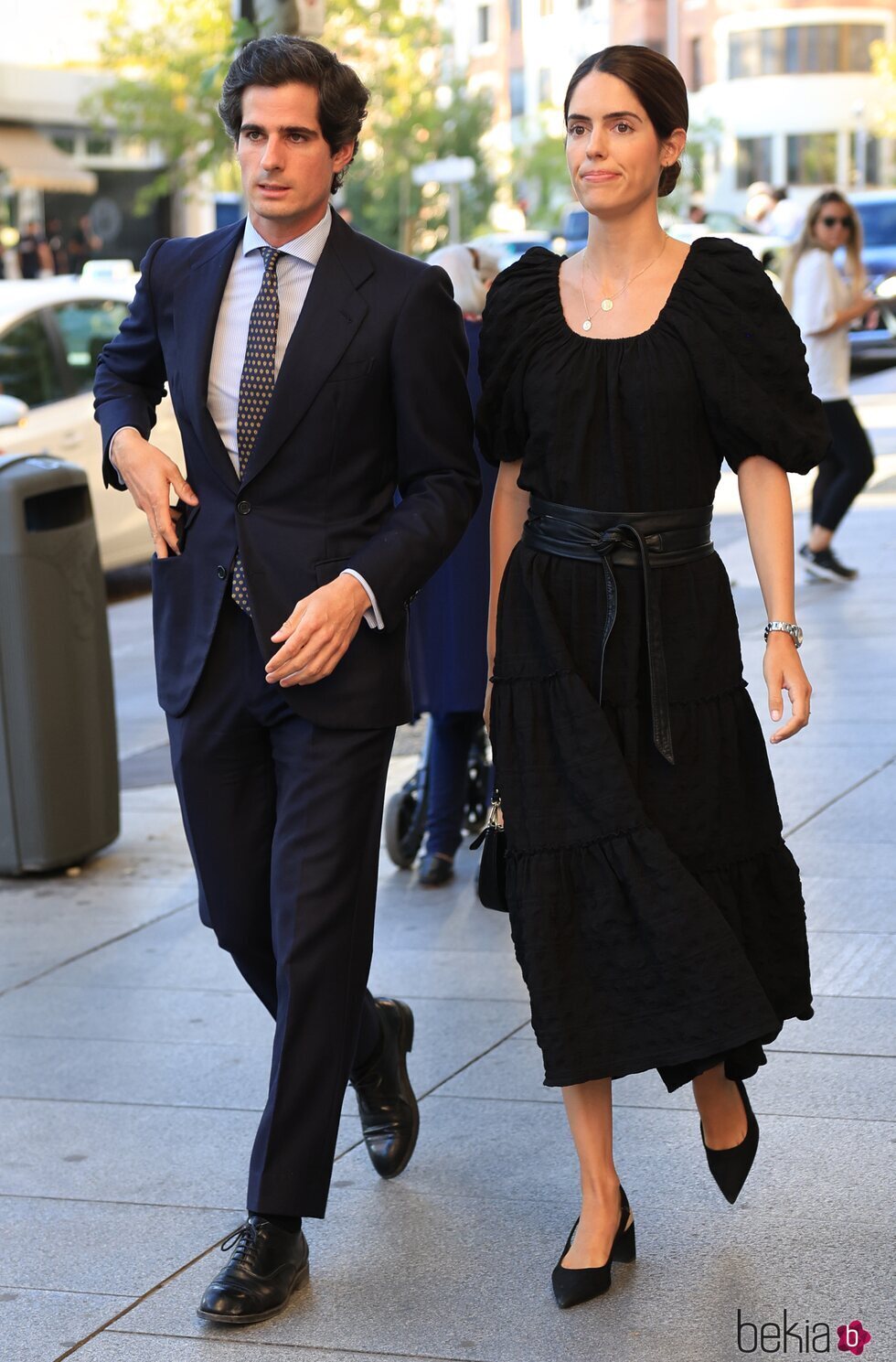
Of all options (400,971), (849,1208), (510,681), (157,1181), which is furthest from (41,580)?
(849,1208)

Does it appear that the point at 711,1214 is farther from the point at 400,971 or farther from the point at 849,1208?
the point at 400,971

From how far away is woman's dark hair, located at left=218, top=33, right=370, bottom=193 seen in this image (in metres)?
3.36

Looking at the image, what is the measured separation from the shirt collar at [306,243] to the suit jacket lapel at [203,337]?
45 millimetres

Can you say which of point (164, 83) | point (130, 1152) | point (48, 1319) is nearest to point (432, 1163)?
point (130, 1152)

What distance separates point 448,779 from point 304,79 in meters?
3.22

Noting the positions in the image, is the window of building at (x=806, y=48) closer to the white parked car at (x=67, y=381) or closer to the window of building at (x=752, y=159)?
the window of building at (x=752, y=159)

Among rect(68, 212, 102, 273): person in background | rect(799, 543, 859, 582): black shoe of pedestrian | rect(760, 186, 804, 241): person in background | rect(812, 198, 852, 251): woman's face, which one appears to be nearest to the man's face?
rect(799, 543, 859, 582): black shoe of pedestrian

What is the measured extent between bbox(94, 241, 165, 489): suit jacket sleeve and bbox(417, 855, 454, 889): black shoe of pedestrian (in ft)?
8.62

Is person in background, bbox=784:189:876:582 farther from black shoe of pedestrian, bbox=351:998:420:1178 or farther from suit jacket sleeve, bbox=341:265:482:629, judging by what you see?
suit jacket sleeve, bbox=341:265:482:629

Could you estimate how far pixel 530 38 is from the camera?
268 ft

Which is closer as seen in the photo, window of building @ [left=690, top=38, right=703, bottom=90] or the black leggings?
the black leggings

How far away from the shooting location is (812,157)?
242ft

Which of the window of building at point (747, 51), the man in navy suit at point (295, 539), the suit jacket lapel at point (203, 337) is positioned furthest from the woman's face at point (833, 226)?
the window of building at point (747, 51)

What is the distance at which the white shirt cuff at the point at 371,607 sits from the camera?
132 inches
